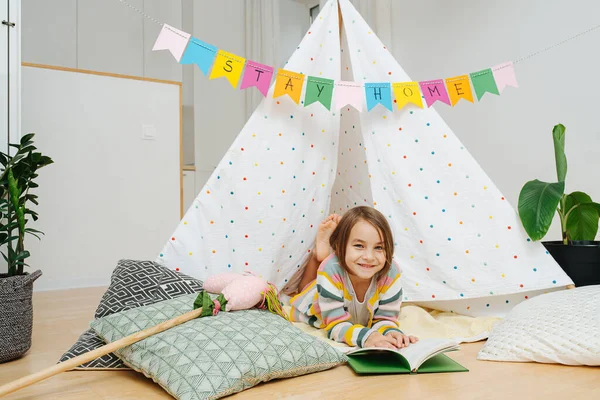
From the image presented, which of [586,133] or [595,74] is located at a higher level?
[595,74]

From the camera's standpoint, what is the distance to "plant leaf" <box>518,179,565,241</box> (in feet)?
5.57

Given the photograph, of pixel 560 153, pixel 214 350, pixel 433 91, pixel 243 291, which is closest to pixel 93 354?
pixel 214 350

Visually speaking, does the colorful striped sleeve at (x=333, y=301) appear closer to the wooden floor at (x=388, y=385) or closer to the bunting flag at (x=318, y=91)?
the wooden floor at (x=388, y=385)

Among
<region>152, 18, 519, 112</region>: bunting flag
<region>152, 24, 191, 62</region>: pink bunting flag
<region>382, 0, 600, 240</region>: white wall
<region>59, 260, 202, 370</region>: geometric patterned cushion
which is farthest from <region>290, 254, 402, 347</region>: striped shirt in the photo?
<region>382, 0, 600, 240</region>: white wall

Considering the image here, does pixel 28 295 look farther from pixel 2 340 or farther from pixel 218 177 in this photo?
pixel 218 177

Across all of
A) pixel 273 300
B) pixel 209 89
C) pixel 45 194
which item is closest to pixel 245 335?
pixel 273 300

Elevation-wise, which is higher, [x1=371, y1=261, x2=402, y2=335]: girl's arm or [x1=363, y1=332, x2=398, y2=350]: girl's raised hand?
[x1=371, y1=261, x2=402, y2=335]: girl's arm

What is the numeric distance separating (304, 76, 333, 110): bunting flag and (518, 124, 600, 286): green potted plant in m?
0.77

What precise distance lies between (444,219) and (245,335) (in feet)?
2.95

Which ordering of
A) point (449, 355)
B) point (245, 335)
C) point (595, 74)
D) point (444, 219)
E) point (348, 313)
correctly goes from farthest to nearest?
point (595, 74) < point (444, 219) < point (348, 313) < point (449, 355) < point (245, 335)

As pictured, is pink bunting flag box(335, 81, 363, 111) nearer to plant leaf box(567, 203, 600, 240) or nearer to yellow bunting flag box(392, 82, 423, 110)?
yellow bunting flag box(392, 82, 423, 110)

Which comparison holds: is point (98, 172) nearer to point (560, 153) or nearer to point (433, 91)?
point (433, 91)

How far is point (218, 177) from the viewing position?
1.82 m

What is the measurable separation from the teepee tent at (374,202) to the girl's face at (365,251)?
0.33m
